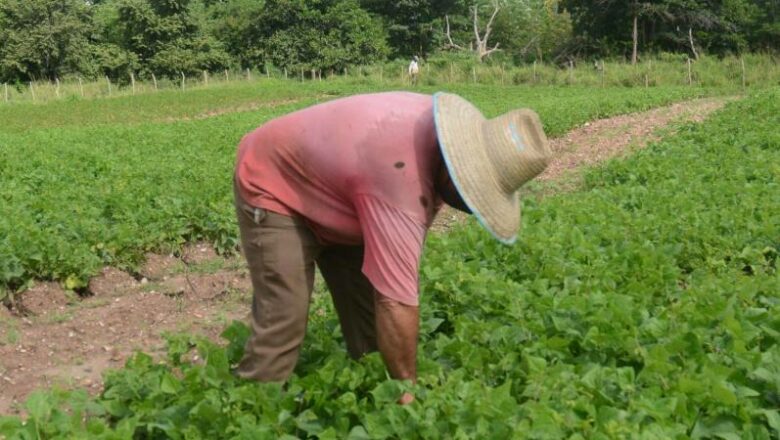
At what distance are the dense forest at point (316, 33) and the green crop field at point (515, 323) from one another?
29.6 m

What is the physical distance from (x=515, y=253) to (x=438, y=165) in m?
2.59

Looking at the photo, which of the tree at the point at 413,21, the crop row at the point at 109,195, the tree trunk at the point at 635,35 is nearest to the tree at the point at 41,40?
the tree at the point at 413,21

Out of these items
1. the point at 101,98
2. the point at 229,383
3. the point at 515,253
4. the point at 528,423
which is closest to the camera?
the point at 528,423

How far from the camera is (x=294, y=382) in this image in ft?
12.1

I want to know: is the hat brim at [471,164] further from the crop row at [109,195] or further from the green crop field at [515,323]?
the crop row at [109,195]

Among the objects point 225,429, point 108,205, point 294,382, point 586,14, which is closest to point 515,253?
point 294,382

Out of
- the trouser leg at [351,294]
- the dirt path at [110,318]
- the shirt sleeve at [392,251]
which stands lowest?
the dirt path at [110,318]

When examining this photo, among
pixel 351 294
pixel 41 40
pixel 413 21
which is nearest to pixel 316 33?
pixel 413 21

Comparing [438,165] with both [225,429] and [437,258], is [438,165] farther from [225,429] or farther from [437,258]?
[437,258]

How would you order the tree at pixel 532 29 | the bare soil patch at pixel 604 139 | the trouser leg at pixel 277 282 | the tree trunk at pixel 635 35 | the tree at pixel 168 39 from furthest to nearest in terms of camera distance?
the tree at pixel 532 29 < the tree at pixel 168 39 < the tree trunk at pixel 635 35 < the bare soil patch at pixel 604 139 < the trouser leg at pixel 277 282

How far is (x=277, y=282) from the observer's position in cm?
352

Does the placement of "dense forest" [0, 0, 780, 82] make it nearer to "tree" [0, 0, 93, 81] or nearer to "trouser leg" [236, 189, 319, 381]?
"tree" [0, 0, 93, 81]

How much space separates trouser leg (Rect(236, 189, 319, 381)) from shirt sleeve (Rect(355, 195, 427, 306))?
0.51 m

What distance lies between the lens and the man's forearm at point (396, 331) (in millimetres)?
3043
